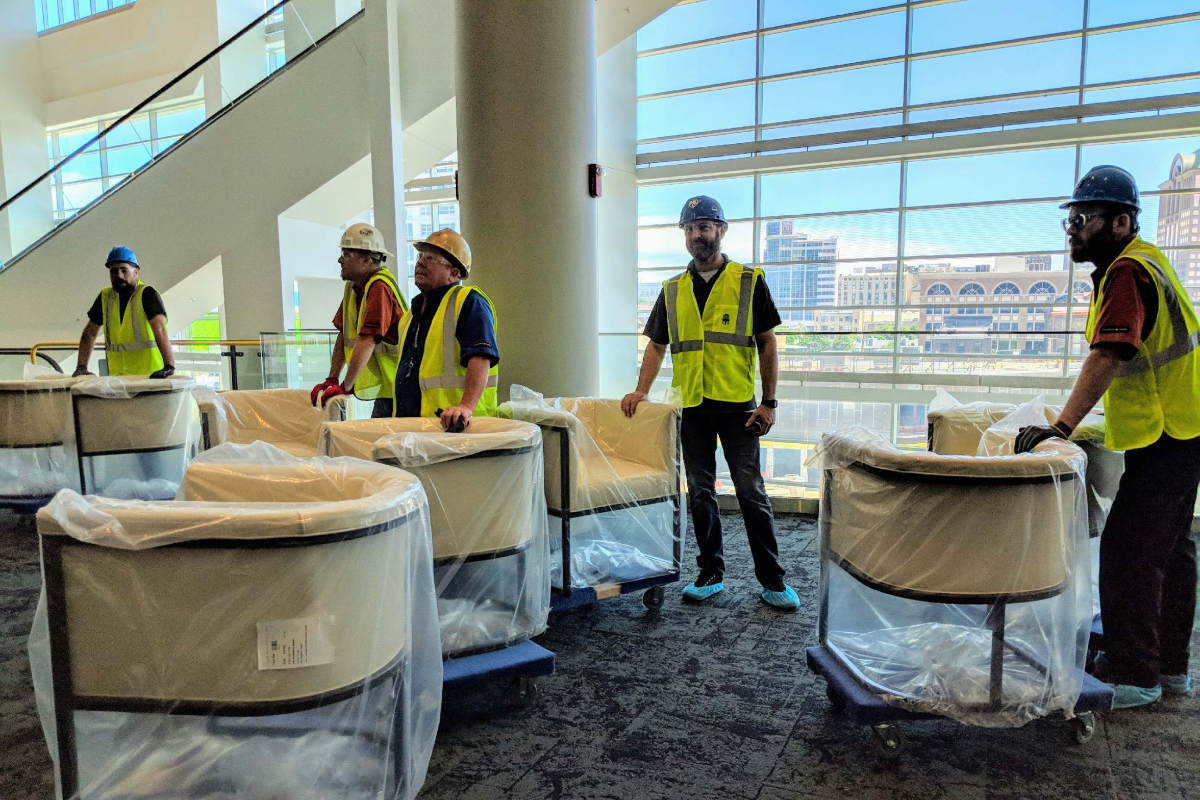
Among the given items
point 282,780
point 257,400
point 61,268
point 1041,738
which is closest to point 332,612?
point 282,780

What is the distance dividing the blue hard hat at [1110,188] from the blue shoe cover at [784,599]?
5.18ft

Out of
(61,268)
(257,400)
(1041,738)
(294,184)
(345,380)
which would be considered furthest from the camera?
(61,268)

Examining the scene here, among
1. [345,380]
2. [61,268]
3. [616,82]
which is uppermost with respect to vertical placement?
[616,82]

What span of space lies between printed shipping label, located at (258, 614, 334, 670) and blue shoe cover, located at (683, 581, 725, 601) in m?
1.90

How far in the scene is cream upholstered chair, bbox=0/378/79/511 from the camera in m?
3.59

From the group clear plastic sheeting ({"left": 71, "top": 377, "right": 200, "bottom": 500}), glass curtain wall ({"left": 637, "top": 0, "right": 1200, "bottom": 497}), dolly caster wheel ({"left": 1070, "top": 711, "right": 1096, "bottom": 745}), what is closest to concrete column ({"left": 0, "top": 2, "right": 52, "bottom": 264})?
glass curtain wall ({"left": 637, "top": 0, "right": 1200, "bottom": 497})

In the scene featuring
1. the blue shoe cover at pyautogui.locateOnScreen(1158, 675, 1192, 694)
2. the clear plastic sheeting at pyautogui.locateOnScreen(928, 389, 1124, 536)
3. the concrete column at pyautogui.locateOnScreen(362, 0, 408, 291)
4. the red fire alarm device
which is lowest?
the blue shoe cover at pyautogui.locateOnScreen(1158, 675, 1192, 694)

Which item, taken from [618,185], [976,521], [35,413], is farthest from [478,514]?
[618,185]

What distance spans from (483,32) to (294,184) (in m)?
3.63

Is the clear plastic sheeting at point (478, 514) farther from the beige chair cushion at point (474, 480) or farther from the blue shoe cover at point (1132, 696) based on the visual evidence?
the blue shoe cover at point (1132, 696)

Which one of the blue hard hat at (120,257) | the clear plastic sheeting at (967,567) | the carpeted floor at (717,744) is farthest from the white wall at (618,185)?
the clear plastic sheeting at (967,567)

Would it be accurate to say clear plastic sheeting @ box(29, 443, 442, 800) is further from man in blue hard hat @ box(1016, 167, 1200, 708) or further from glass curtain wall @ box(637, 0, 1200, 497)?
glass curtain wall @ box(637, 0, 1200, 497)

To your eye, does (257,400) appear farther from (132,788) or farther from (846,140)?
(846,140)

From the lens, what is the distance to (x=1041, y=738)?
6.24 ft
